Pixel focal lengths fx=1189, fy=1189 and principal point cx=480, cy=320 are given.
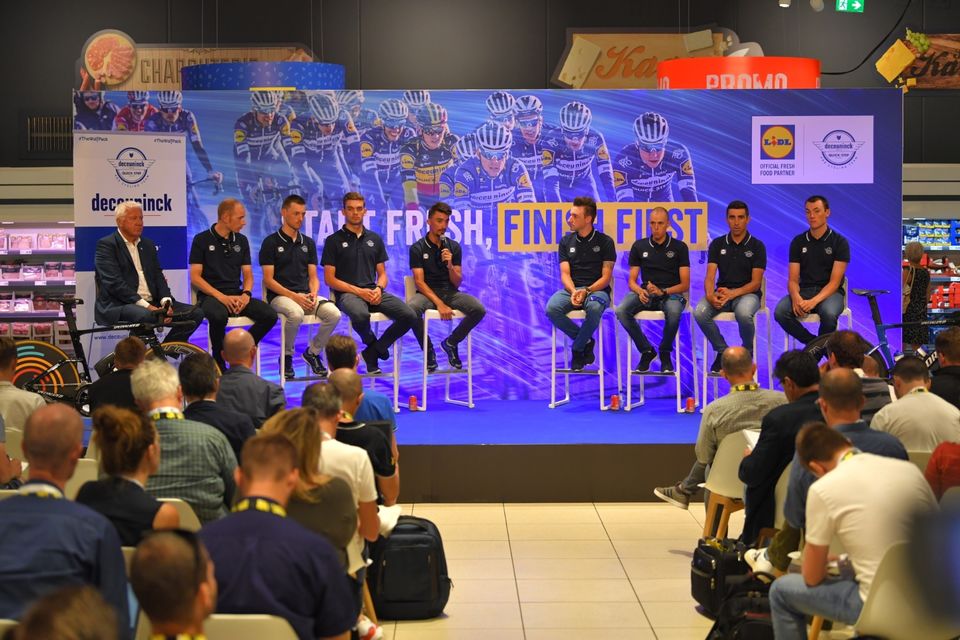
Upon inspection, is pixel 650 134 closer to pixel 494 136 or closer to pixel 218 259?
pixel 494 136

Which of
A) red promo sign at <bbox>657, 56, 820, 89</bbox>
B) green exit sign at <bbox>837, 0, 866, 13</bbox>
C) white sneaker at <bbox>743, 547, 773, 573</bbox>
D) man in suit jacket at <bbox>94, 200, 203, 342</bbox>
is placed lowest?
white sneaker at <bbox>743, 547, 773, 573</bbox>

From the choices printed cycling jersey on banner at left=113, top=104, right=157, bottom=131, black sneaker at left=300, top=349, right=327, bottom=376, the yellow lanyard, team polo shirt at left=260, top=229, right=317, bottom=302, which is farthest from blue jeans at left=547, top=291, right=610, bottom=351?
the yellow lanyard

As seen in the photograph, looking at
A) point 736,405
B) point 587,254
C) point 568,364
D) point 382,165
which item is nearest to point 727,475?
point 736,405

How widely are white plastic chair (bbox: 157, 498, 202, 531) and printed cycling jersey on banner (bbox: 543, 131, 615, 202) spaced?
6033 millimetres

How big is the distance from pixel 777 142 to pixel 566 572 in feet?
15.5

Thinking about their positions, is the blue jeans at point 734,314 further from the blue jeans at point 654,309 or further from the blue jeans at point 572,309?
the blue jeans at point 572,309

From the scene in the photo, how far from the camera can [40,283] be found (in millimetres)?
11766

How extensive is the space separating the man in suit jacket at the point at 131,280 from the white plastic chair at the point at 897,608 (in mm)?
5588

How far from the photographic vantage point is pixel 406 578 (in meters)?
5.19

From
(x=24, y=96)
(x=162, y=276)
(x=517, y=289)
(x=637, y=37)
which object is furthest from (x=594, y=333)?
(x=24, y=96)

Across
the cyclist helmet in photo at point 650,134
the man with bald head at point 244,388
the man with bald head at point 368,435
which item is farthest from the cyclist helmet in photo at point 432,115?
the man with bald head at point 368,435

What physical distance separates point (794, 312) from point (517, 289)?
84.3 inches

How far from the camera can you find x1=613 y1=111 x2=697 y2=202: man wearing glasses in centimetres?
935

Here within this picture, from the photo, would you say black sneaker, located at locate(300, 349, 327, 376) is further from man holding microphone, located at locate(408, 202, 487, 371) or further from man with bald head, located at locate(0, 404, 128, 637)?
man with bald head, located at locate(0, 404, 128, 637)
